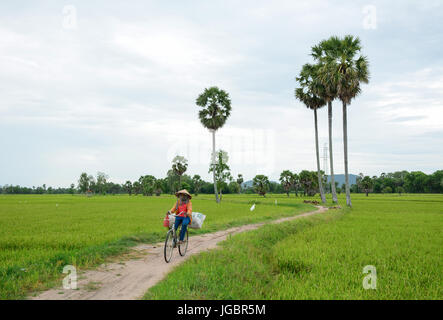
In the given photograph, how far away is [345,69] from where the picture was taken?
117 ft

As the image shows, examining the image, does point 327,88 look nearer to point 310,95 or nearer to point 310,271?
point 310,95

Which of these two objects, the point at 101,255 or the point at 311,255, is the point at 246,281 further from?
the point at 101,255

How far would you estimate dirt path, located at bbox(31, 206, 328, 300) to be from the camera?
247 inches

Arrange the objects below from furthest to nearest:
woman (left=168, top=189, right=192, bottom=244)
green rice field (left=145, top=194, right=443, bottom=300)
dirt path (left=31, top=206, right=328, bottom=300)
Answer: woman (left=168, top=189, right=192, bottom=244) → green rice field (left=145, top=194, right=443, bottom=300) → dirt path (left=31, top=206, right=328, bottom=300)

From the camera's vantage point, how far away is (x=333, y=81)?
35469 millimetres

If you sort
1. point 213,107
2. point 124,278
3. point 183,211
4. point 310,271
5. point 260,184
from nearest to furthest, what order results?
1. point 124,278
2. point 310,271
3. point 183,211
4. point 213,107
5. point 260,184

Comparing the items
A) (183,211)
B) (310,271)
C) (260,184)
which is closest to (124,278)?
(183,211)

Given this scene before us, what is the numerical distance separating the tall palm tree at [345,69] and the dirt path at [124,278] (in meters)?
31.5

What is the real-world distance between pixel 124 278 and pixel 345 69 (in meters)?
36.4

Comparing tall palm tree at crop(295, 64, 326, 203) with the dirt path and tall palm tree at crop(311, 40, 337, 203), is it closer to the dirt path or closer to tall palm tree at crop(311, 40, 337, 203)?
tall palm tree at crop(311, 40, 337, 203)

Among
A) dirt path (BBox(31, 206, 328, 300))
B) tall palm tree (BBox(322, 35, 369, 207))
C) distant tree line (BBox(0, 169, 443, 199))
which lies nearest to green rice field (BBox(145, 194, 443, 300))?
dirt path (BBox(31, 206, 328, 300))

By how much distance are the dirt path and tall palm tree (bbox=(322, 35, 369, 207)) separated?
31.5 metres
